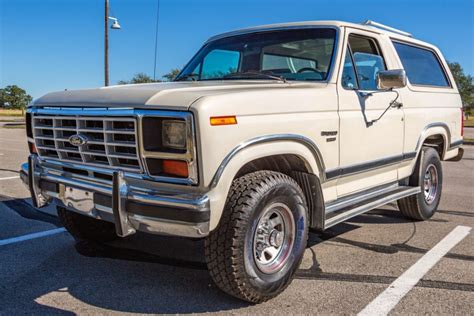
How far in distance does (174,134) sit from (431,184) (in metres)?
4.01

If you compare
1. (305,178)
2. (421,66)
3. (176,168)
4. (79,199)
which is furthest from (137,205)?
(421,66)

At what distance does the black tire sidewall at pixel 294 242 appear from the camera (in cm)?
300

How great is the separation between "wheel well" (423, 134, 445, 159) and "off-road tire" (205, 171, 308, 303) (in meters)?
2.96

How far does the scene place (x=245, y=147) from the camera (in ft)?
9.52

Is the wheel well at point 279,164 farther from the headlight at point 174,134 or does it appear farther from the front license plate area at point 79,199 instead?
the front license plate area at point 79,199

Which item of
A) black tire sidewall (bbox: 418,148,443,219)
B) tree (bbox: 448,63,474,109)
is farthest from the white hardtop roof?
tree (bbox: 448,63,474,109)

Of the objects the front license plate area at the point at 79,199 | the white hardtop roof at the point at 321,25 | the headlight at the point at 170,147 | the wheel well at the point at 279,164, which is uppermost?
Result: the white hardtop roof at the point at 321,25

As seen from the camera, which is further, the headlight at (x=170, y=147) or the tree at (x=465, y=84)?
the tree at (x=465, y=84)

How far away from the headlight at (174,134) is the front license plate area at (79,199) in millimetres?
687

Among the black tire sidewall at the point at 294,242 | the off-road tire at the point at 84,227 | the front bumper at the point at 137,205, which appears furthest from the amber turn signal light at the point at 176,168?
the off-road tire at the point at 84,227

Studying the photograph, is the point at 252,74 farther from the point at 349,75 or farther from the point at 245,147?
the point at 245,147

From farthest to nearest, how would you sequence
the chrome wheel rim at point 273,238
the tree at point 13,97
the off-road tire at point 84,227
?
the tree at point 13,97
the off-road tire at point 84,227
the chrome wheel rim at point 273,238

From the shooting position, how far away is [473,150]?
14.4 metres

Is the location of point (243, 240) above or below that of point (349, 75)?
below
